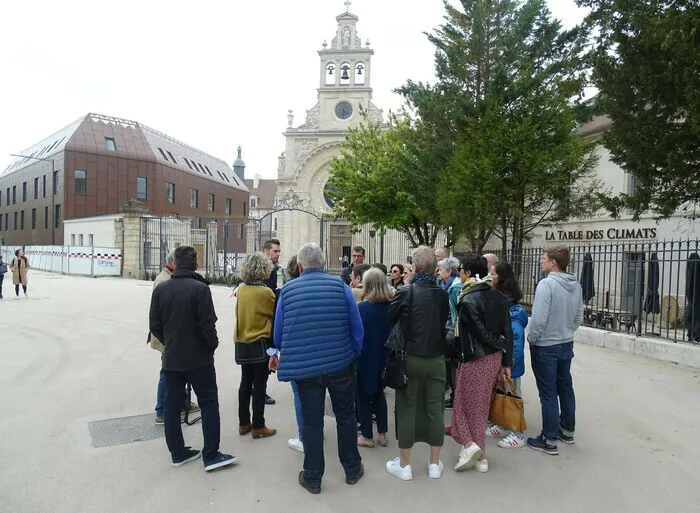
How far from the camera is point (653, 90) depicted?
882 cm

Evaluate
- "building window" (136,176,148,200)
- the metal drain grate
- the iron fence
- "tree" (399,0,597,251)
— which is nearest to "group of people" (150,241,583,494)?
the metal drain grate

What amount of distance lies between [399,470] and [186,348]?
2.08 m

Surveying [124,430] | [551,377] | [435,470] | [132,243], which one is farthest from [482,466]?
[132,243]

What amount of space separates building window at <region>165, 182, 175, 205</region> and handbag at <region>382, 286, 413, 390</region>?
Result: 150 ft

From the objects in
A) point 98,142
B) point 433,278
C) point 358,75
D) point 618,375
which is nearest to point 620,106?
point 618,375

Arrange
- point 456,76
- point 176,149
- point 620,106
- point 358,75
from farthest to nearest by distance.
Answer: point 176,149, point 358,75, point 456,76, point 620,106

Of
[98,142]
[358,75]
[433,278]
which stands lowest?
[433,278]

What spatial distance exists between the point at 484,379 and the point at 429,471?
917 mm

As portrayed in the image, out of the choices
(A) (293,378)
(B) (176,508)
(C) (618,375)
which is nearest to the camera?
(B) (176,508)

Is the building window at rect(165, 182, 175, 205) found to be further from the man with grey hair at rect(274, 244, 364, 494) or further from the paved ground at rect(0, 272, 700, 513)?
the man with grey hair at rect(274, 244, 364, 494)

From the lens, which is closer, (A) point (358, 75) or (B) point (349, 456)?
(B) point (349, 456)

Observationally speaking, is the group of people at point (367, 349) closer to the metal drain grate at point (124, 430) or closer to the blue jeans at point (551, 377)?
the blue jeans at point (551, 377)

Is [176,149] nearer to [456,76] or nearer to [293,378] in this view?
[456,76]

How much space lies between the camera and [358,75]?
45.1m
